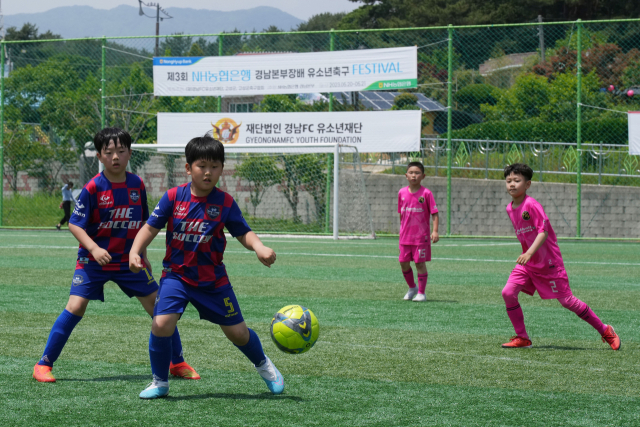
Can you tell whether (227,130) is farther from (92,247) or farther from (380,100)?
(92,247)

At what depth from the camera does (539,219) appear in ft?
19.1

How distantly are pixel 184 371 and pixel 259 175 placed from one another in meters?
15.0

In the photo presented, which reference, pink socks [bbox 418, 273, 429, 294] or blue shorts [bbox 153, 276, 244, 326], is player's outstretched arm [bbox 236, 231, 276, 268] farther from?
pink socks [bbox 418, 273, 429, 294]

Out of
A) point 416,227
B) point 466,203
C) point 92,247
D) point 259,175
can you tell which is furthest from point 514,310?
point 259,175

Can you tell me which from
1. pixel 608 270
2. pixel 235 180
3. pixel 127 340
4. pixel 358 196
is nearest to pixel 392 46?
pixel 358 196

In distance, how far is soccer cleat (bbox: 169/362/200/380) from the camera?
4559 mm

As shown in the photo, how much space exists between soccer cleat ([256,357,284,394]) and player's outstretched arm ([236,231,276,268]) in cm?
63

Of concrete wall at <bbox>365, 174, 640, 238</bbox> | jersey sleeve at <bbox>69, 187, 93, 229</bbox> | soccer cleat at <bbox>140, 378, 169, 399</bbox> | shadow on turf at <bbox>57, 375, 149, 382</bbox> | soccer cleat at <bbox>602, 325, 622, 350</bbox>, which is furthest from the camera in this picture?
concrete wall at <bbox>365, 174, 640, 238</bbox>

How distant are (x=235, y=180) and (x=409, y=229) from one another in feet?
38.7

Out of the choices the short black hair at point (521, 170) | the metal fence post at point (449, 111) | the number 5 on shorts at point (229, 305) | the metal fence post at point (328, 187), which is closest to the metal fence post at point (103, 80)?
the metal fence post at point (328, 187)

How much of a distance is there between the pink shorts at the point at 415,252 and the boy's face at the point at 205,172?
4.80m

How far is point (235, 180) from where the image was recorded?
65.3ft

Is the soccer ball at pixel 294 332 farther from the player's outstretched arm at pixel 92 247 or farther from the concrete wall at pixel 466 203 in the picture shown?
the concrete wall at pixel 466 203

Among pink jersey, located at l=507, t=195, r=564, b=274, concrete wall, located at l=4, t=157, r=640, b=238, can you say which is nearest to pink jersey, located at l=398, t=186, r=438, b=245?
pink jersey, located at l=507, t=195, r=564, b=274
